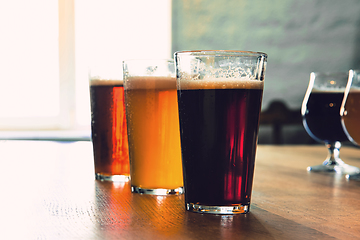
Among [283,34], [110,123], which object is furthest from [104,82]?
[283,34]

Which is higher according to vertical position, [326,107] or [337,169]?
[326,107]

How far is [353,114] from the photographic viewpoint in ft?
2.55

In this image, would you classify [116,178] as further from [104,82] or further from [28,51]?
[28,51]

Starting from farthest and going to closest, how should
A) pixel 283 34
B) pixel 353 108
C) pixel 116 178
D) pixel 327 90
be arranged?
pixel 283 34 < pixel 327 90 < pixel 353 108 < pixel 116 178

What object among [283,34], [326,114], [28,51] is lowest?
[326,114]

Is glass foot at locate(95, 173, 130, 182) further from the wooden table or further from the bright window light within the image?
the bright window light

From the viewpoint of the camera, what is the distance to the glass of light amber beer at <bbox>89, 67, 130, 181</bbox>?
67 centimetres

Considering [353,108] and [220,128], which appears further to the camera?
[353,108]

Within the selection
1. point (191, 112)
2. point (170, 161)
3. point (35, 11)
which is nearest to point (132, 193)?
point (170, 161)

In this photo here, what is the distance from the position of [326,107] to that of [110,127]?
52 centimetres

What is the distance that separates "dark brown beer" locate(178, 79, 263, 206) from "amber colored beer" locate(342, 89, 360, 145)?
0.40 m

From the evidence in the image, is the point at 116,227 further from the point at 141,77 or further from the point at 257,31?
the point at 257,31

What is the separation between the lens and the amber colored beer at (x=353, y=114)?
775mm

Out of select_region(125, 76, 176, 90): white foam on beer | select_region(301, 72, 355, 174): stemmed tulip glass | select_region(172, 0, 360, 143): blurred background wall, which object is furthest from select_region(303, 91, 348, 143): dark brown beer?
select_region(172, 0, 360, 143): blurred background wall
